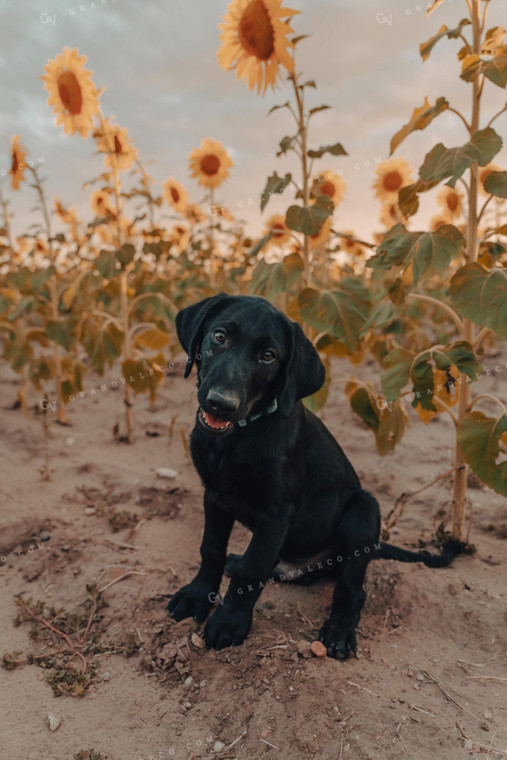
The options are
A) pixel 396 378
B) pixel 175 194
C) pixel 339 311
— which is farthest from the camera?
pixel 175 194

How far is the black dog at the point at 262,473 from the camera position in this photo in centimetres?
218

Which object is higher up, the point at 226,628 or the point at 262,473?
the point at 262,473

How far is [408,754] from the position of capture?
1.78 metres

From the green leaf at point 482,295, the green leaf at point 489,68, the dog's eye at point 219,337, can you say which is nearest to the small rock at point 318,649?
the dog's eye at point 219,337

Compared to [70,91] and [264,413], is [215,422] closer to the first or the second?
[264,413]

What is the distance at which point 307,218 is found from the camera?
2994 millimetres

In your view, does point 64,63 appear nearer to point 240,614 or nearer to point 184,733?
point 240,614

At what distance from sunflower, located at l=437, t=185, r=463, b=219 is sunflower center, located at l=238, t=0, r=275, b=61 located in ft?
11.5

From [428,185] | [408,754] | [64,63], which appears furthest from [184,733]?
[64,63]

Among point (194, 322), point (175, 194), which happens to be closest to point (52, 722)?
point (194, 322)

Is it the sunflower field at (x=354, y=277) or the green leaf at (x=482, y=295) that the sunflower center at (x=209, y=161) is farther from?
the green leaf at (x=482, y=295)

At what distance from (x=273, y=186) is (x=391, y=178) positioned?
11.7 feet

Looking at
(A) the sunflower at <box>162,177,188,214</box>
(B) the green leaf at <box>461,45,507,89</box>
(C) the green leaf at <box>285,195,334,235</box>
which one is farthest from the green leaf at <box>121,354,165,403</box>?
(A) the sunflower at <box>162,177,188,214</box>

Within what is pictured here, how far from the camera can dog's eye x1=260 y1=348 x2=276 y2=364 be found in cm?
219
